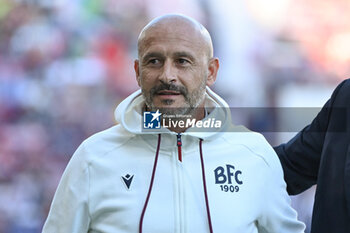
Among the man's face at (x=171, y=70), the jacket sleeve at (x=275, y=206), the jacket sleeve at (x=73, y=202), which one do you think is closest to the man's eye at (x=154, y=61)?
the man's face at (x=171, y=70)

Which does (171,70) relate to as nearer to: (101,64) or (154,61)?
(154,61)

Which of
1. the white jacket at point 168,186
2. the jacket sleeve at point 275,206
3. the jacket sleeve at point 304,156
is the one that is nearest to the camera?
the white jacket at point 168,186

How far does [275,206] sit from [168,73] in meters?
0.59

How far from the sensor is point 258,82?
6.04 meters

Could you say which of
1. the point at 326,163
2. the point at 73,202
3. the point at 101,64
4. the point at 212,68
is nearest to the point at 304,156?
the point at 326,163

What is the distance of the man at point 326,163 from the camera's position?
1827mm

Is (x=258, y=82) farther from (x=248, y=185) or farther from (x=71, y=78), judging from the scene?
(x=248, y=185)

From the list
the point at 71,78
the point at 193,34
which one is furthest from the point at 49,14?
the point at 193,34

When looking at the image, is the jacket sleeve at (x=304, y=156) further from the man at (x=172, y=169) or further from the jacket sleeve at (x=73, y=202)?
the jacket sleeve at (x=73, y=202)

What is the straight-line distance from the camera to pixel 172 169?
1.87 m

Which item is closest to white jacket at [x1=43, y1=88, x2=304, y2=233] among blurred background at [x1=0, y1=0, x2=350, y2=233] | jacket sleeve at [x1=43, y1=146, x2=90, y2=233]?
jacket sleeve at [x1=43, y1=146, x2=90, y2=233]

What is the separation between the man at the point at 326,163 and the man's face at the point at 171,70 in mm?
452

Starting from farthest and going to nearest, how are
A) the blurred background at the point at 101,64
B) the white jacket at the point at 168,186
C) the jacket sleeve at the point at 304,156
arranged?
1. the blurred background at the point at 101,64
2. the jacket sleeve at the point at 304,156
3. the white jacket at the point at 168,186

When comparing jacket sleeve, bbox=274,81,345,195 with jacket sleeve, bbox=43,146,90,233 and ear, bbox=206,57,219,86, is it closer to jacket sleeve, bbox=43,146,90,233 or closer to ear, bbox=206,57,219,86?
ear, bbox=206,57,219,86
